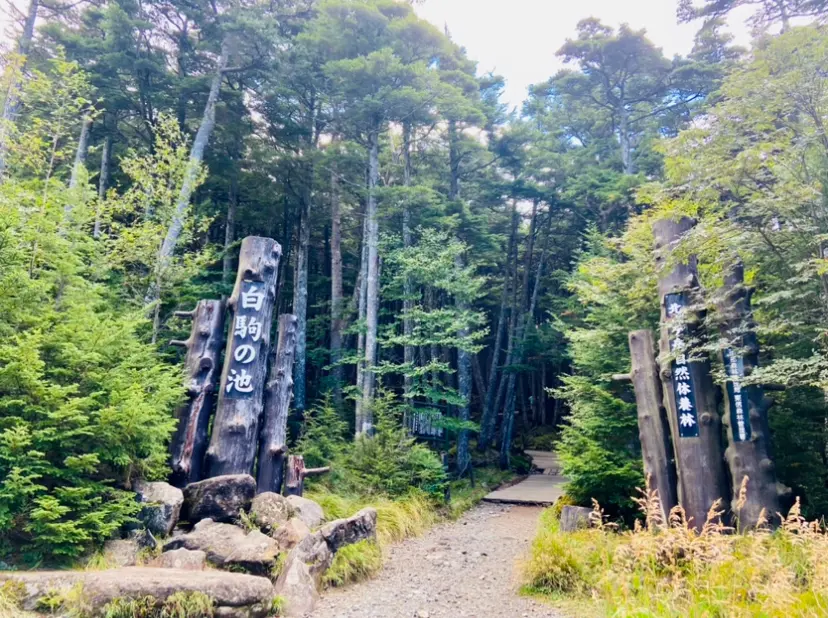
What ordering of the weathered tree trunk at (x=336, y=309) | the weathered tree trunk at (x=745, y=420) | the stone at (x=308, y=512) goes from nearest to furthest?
the weathered tree trunk at (x=745, y=420), the stone at (x=308, y=512), the weathered tree trunk at (x=336, y=309)

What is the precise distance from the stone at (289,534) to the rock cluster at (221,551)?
0.01 metres

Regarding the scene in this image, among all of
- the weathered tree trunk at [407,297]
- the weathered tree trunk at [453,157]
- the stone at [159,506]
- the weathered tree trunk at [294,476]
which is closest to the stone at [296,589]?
the stone at [159,506]

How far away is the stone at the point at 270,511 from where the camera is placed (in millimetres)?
5352

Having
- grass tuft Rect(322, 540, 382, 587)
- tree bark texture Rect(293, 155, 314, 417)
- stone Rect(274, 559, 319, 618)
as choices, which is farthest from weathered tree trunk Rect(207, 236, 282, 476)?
tree bark texture Rect(293, 155, 314, 417)

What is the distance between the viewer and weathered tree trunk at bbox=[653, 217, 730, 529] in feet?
17.5

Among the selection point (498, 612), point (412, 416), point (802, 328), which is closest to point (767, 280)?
point (802, 328)

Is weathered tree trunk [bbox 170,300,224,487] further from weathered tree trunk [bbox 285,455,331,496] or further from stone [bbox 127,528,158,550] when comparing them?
stone [bbox 127,528,158,550]

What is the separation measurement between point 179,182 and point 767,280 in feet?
31.6

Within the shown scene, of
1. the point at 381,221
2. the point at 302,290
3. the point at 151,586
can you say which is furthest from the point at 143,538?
the point at 381,221

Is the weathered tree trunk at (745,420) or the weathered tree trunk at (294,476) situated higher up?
the weathered tree trunk at (745,420)

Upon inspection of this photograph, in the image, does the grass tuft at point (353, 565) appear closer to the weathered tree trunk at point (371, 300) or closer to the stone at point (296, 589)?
the stone at point (296, 589)

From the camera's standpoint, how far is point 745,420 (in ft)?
17.1

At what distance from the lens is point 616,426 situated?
720 centimetres

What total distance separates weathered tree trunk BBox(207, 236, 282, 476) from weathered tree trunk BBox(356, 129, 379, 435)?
3188mm
